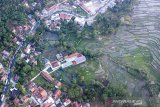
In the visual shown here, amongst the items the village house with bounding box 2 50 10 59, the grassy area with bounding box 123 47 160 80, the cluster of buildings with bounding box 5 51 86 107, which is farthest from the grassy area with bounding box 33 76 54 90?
the grassy area with bounding box 123 47 160 80

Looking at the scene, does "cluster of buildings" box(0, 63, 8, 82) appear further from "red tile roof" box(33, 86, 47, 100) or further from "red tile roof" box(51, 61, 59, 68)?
"red tile roof" box(51, 61, 59, 68)

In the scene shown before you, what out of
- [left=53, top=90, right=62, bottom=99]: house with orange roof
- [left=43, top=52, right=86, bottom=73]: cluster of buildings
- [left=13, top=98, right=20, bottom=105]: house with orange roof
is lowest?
[left=53, top=90, right=62, bottom=99]: house with orange roof

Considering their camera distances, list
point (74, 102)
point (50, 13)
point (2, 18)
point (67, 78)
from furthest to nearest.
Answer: point (50, 13) → point (2, 18) → point (67, 78) → point (74, 102)

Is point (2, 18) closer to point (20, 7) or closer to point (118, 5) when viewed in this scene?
point (20, 7)

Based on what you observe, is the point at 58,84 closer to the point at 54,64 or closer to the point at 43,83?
the point at 43,83

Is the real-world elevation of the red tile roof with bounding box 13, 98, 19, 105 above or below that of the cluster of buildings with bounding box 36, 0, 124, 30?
below

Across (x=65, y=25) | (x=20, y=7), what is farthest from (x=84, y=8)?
(x=20, y=7)

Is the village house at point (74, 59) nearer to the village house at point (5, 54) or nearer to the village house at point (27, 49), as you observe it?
the village house at point (27, 49)

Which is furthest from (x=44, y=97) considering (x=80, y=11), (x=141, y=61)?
(x=80, y=11)
